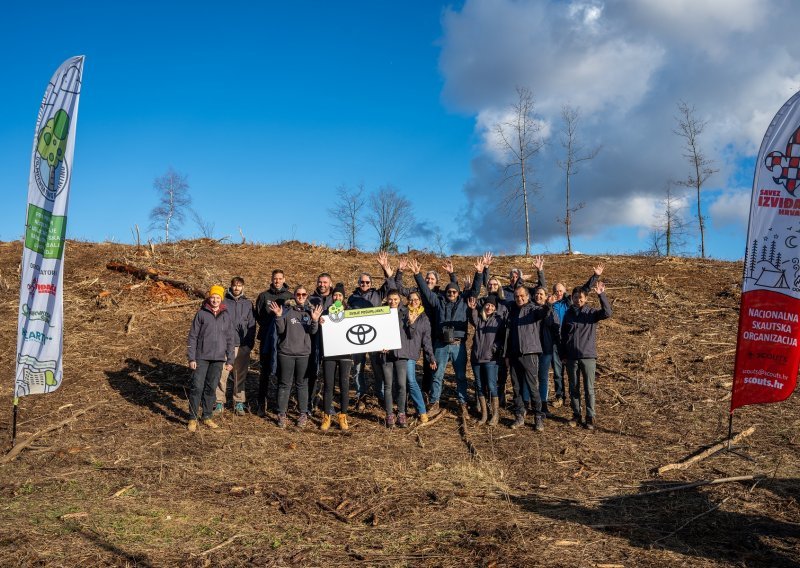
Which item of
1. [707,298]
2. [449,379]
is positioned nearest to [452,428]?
[449,379]

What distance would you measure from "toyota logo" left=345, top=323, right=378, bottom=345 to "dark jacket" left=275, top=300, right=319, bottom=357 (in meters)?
0.62

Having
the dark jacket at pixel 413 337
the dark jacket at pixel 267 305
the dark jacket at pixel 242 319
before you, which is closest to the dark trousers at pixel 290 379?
the dark jacket at pixel 267 305

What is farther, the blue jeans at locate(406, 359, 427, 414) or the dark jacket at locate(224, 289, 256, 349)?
the dark jacket at locate(224, 289, 256, 349)

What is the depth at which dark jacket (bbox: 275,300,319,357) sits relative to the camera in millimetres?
10539

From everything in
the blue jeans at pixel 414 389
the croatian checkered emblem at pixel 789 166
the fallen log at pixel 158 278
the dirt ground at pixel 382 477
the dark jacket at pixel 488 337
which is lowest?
the dirt ground at pixel 382 477

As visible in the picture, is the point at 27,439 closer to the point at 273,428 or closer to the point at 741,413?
the point at 273,428

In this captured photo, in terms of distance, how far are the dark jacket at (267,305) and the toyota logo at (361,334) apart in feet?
4.54

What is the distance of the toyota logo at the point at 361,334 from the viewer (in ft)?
35.3

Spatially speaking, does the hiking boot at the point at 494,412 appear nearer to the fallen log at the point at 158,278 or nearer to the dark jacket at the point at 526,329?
the dark jacket at the point at 526,329

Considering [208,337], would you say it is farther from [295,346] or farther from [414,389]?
[414,389]

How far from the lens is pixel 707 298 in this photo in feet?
60.1

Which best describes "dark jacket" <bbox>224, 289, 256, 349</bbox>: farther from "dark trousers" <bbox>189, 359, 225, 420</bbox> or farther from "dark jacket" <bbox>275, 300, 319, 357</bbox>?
"dark jacket" <bbox>275, 300, 319, 357</bbox>

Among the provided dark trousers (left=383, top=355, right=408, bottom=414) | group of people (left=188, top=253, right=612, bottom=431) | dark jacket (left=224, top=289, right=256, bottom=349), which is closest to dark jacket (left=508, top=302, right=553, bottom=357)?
group of people (left=188, top=253, right=612, bottom=431)

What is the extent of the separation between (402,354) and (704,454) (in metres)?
4.97
